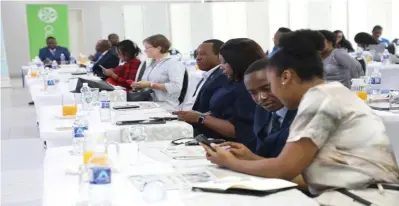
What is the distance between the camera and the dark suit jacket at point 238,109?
326 cm

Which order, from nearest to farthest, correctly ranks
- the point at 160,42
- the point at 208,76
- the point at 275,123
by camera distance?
the point at 275,123 < the point at 208,76 < the point at 160,42

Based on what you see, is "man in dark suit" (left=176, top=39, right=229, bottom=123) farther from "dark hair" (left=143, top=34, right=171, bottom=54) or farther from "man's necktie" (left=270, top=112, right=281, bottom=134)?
"dark hair" (left=143, top=34, right=171, bottom=54)

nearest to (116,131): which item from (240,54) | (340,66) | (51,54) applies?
(240,54)

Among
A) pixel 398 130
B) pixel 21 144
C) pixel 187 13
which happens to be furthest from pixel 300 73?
pixel 187 13

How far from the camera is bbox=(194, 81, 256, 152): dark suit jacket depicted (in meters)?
3.26

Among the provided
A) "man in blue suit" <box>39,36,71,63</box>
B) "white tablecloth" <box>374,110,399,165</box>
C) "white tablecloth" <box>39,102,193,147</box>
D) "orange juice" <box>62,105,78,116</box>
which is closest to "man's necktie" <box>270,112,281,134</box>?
"white tablecloth" <box>39,102,193,147</box>

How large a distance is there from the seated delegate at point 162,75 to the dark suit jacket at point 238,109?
71.7 inches

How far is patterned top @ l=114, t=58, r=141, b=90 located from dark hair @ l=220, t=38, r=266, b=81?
316 centimetres

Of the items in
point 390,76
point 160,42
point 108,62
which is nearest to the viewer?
point 160,42

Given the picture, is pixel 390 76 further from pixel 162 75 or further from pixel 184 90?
pixel 162 75

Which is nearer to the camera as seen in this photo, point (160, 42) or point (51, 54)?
point (160, 42)

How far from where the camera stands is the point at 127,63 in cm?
646

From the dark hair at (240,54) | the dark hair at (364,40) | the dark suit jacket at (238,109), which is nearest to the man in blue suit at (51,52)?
the dark hair at (364,40)

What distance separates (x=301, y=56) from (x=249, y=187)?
505 millimetres
